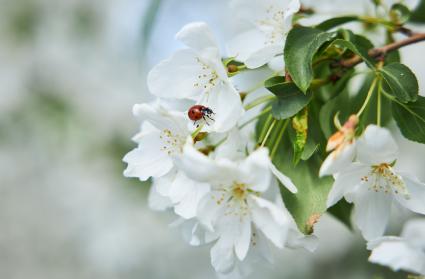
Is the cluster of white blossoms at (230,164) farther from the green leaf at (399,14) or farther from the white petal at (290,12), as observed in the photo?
the green leaf at (399,14)

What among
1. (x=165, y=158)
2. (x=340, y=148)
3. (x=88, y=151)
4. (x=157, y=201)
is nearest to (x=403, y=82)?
(x=340, y=148)

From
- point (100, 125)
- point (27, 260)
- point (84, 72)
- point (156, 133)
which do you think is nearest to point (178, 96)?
point (156, 133)

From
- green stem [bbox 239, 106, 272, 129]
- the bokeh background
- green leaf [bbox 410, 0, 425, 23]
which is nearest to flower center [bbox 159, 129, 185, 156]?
green stem [bbox 239, 106, 272, 129]

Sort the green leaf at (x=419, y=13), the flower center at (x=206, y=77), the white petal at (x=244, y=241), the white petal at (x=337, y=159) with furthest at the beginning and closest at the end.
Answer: the green leaf at (x=419, y=13) → the flower center at (x=206, y=77) → the white petal at (x=244, y=241) → the white petal at (x=337, y=159)

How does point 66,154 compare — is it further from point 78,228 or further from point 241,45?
point 241,45

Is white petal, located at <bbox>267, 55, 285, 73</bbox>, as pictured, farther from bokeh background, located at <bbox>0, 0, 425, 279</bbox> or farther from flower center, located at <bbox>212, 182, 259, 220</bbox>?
bokeh background, located at <bbox>0, 0, 425, 279</bbox>

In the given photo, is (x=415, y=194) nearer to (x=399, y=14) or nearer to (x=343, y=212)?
(x=343, y=212)

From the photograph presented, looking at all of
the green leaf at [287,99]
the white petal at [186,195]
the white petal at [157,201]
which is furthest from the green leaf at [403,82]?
the white petal at [157,201]
